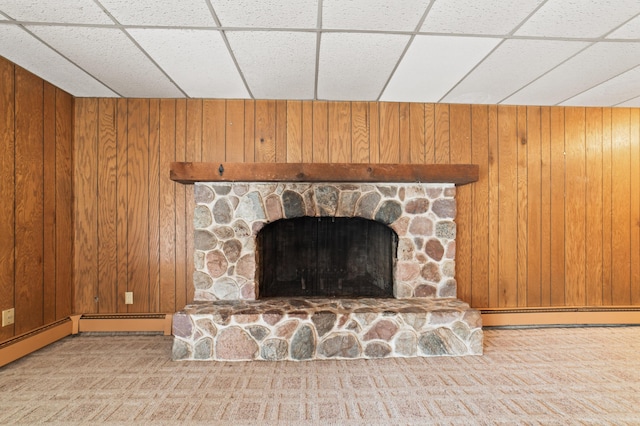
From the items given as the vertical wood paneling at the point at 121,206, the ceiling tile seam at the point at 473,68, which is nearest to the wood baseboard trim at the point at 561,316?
the ceiling tile seam at the point at 473,68

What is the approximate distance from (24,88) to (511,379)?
3.76 m

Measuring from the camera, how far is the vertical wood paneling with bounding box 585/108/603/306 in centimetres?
301

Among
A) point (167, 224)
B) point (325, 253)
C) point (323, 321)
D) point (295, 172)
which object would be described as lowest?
point (323, 321)

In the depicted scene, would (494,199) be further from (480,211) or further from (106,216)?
(106,216)

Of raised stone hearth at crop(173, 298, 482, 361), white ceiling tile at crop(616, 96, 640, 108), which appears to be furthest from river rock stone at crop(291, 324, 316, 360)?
white ceiling tile at crop(616, 96, 640, 108)

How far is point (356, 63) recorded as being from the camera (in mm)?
2172

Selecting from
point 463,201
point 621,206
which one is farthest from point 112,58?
point 621,206

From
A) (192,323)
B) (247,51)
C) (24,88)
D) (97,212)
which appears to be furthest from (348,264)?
(24,88)

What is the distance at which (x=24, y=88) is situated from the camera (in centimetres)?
232

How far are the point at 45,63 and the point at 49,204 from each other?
40.5 inches

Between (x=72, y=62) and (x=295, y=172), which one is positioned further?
(x=295, y=172)

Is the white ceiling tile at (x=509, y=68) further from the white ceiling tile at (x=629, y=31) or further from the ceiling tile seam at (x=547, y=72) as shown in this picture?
the white ceiling tile at (x=629, y=31)

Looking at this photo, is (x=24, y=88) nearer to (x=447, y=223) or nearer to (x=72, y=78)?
(x=72, y=78)

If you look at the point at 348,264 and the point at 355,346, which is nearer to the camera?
the point at 355,346
